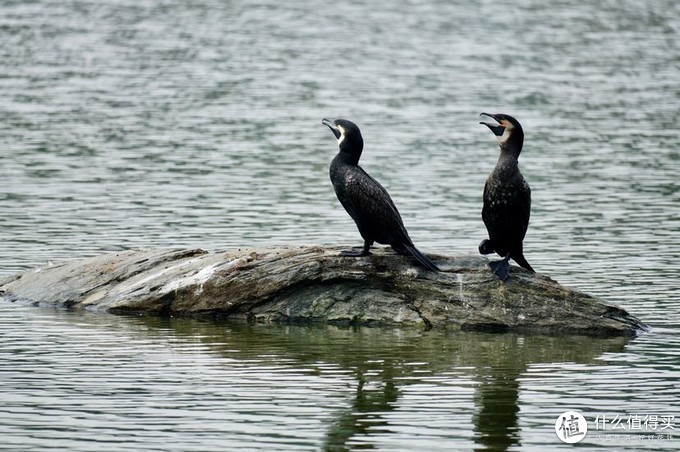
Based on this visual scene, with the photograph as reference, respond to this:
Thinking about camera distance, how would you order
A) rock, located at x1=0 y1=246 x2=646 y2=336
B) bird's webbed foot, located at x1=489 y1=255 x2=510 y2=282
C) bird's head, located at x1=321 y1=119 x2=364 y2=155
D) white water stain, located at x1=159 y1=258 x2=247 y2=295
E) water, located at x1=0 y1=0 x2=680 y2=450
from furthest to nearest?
white water stain, located at x1=159 y1=258 x2=247 y2=295, bird's head, located at x1=321 y1=119 x2=364 y2=155, rock, located at x1=0 y1=246 x2=646 y2=336, bird's webbed foot, located at x1=489 y1=255 x2=510 y2=282, water, located at x1=0 y1=0 x2=680 y2=450

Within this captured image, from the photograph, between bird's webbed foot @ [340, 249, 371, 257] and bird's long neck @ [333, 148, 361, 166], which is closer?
bird's webbed foot @ [340, 249, 371, 257]

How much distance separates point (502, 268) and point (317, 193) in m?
10.3

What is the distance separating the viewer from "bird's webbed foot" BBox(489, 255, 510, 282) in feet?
46.7

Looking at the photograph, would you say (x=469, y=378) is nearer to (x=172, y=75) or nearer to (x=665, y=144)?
(x=665, y=144)

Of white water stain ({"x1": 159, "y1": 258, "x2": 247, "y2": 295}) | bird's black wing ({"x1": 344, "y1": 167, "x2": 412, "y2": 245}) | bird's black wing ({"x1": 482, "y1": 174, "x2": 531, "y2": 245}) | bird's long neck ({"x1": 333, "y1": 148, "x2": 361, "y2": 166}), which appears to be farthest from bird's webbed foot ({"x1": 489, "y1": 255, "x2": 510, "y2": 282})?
white water stain ({"x1": 159, "y1": 258, "x2": 247, "y2": 295})

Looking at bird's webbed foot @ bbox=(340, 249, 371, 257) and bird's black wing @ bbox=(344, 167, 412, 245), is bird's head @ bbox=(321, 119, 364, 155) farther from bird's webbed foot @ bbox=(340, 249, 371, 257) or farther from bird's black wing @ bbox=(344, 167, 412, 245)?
bird's webbed foot @ bbox=(340, 249, 371, 257)

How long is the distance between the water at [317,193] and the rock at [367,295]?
0.27 metres

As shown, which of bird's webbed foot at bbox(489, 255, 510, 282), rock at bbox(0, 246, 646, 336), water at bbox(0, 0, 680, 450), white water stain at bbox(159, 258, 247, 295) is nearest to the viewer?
water at bbox(0, 0, 680, 450)

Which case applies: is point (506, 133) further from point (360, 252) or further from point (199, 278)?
point (199, 278)

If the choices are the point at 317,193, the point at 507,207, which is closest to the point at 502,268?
the point at 507,207

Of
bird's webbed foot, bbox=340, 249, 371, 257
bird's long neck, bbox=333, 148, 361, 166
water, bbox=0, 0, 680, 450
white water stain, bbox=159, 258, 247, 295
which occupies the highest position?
bird's long neck, bbox=333, 148, 361, 166

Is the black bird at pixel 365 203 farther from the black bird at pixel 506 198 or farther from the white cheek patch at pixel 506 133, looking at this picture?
the white cheek patch at pixel 506 133

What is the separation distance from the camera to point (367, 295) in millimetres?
14594

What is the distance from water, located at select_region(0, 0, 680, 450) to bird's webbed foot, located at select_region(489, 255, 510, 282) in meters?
0.58
